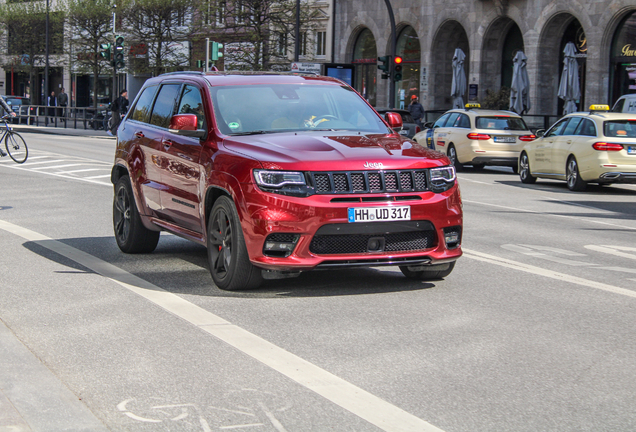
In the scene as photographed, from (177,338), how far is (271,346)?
1.96ft

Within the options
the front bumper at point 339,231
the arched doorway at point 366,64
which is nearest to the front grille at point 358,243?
the front bumper at point 339,231

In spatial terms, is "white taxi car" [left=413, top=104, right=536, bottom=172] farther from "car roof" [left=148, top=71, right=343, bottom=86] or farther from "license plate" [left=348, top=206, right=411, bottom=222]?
"license plate" [left=348, top=206, right=411, bottom=222]

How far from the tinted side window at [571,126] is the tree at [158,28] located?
3488 cm

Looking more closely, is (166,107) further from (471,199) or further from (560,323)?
(471,199)

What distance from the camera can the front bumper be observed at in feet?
22.6

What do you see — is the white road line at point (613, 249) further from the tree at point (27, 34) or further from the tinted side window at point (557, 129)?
the tree at point (27, 34)

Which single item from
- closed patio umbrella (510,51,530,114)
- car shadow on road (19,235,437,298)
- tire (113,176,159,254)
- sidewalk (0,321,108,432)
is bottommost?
sidewalk (0,321,108,432)

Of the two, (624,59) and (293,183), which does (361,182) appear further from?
(624,59)

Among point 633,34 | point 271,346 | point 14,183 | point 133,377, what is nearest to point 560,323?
point 271,346

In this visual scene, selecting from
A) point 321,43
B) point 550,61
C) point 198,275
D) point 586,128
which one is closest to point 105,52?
point 321,43

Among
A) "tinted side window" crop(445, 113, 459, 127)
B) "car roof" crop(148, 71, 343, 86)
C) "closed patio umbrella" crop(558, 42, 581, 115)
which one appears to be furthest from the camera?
"closed patio umbrella" crop(558, 42, 581, 115)

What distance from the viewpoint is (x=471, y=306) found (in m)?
6.98

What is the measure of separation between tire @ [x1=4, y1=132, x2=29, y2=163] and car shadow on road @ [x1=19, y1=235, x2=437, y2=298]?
13.1 metres

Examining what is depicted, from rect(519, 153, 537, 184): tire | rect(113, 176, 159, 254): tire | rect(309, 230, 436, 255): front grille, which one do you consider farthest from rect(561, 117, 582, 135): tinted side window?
rect(309, 230, 436, 255): front grille
